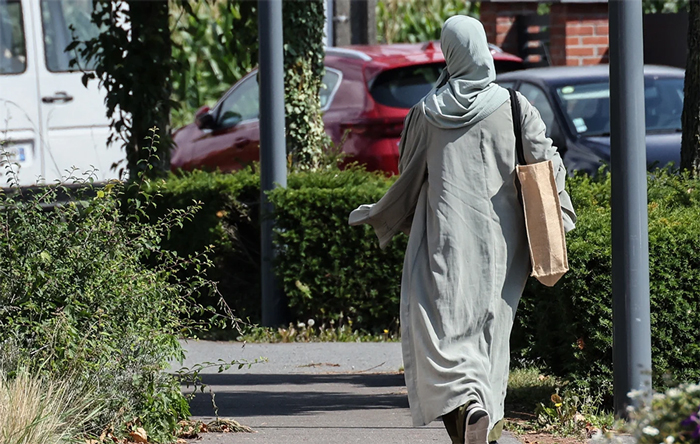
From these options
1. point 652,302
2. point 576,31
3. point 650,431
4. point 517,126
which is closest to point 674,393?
point 650,431

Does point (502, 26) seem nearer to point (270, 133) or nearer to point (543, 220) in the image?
point (270, 133)

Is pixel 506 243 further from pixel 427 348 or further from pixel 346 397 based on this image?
pixel 346 397

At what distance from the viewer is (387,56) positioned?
421 inches

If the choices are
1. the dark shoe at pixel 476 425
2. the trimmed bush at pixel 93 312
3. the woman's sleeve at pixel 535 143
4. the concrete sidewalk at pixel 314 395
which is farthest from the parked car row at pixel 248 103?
the dark shoe at pixel 476 425

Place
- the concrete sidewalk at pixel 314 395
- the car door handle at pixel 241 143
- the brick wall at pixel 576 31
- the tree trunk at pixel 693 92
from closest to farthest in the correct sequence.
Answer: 1. the concrete sidewalk at pixel 314 395
2. the tree trunk at pixel 693 92
3. the car door handle at pixel 241 143
4. the brick wall at pixel 576 31

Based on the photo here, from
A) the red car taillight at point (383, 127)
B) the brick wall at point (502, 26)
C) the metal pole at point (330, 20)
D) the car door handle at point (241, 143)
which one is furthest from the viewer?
the brick wall at point (502, 26)

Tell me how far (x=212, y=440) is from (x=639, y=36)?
2.64m

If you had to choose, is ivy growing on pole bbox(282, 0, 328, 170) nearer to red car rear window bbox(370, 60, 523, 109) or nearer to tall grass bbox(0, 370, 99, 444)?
red car rear window bbox(370, 60, 523, 109)

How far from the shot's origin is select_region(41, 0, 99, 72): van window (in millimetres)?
11219

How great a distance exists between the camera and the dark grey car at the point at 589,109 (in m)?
9.38

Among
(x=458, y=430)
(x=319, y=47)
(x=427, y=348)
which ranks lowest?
(x=458, y=430)

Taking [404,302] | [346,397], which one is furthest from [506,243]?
[346,397]

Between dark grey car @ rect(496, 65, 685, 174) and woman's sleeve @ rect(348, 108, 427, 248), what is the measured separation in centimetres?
441

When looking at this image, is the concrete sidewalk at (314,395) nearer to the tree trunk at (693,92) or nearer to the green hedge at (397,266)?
the green hedge at (397,266)
